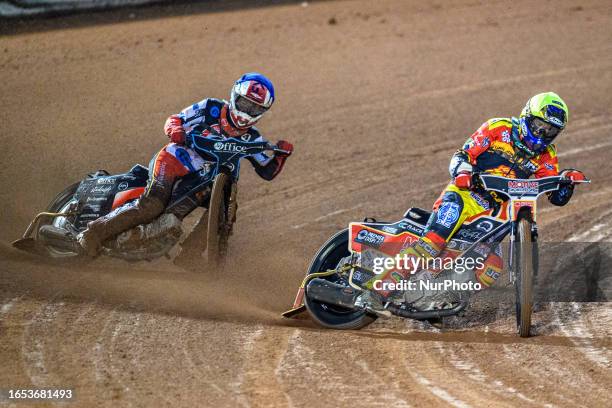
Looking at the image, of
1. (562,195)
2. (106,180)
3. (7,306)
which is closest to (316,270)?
(562,195)

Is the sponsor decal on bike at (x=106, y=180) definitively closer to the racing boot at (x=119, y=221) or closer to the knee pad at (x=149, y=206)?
the racing boot at (x=119, y=221)

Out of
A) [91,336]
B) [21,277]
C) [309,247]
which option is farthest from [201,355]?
[309,247]

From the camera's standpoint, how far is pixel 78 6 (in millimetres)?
21281

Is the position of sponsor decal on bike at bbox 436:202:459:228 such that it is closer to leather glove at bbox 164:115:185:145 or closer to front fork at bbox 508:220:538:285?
front fork at bbox 508:220:538:285

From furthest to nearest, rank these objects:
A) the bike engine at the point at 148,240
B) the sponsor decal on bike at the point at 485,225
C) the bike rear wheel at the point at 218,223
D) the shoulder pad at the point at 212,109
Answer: the shoulder pad at the point at 212,109 → the bike engine at the point at 148,240 → the bike rear wheel at the point at 218,223 → the sponsor decal on bike at the point at 485,225

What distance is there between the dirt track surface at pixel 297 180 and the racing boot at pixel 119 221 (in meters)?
0.35

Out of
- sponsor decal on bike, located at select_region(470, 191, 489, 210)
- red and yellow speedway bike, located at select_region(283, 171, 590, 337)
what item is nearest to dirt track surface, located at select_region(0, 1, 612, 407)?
red and yellow speedway bike, located at select_region(283, 171, 590, 337)

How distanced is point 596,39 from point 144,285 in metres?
13.9

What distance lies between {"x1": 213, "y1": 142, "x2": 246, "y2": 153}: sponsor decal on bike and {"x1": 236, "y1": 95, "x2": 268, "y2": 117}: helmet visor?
0.37m

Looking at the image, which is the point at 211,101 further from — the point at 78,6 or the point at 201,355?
the point at 78,6

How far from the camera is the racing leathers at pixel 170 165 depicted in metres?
10.3

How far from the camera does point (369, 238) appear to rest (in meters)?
9.21

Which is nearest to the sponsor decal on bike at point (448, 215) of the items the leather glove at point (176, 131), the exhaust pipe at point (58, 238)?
the leather glove at point (176, 131)

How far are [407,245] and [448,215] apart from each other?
1.62ft
